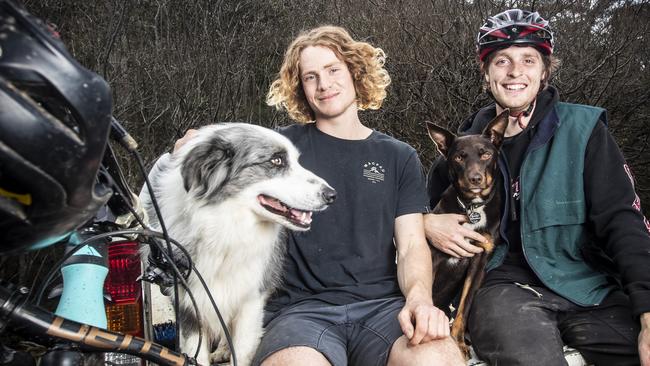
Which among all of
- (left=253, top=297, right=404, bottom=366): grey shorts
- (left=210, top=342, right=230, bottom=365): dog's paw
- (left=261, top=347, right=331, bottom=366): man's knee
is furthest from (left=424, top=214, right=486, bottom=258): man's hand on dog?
(left=210, top=342, right=230, bottom=365): dog's paw

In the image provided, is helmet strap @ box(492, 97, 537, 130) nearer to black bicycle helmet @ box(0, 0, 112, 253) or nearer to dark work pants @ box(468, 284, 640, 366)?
dark work pants @ box(468, 284, 640, 366)

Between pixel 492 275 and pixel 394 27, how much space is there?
20.0 feet

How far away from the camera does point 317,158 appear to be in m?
2.90

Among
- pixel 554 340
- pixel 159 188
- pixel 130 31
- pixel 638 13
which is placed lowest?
pixel 554 340

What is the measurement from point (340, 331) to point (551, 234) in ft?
3.96

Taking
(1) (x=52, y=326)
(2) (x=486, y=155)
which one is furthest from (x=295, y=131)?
(1) (x=52, y=326)

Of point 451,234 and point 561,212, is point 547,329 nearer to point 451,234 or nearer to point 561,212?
point 561,212

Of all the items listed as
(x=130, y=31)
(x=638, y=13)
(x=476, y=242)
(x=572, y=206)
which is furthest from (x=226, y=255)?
(x=638, y=13)

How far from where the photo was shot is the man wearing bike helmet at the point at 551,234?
246cm

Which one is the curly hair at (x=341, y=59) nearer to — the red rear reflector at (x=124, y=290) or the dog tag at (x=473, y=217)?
the dog tag at (x=473, y=217)

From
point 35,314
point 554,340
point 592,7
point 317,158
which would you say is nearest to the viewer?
point 35,314

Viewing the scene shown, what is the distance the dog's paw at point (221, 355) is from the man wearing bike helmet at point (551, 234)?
48.9 inches

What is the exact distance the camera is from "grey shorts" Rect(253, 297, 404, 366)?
2.24 meters

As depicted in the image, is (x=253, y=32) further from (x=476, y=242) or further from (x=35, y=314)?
(x=35, y=314)
